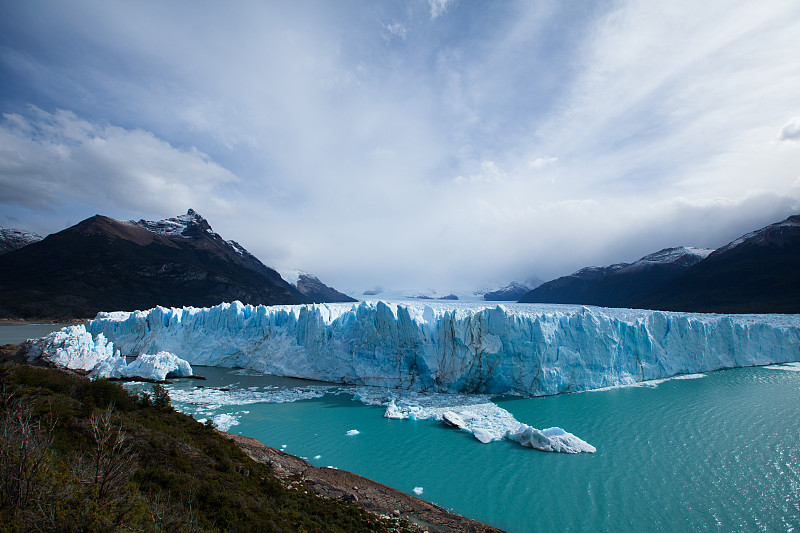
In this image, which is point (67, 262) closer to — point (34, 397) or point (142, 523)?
point (34, 397)

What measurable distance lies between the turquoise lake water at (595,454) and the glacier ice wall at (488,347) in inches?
67.6

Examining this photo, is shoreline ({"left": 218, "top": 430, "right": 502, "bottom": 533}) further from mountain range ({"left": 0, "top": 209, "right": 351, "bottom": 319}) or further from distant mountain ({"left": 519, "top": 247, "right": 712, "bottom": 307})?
distant mountain ({"left": 519, "top": 247, "right": 712, "bottom": 307})

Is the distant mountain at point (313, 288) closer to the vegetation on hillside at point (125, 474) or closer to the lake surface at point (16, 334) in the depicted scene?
the lake surface at point (16, 334)

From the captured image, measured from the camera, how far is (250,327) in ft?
89.1

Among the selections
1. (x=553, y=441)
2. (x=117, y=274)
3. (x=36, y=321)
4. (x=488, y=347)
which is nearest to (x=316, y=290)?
(x=117, y=274)

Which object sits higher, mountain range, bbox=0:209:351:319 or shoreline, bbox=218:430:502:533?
mountain range, bbox=0:209:351:319

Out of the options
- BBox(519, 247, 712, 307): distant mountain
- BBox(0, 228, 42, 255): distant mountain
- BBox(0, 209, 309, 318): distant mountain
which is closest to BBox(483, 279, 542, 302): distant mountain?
BBox(519, 247, 712, 307): distant mountain

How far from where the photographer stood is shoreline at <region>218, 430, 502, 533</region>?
807 centimetres

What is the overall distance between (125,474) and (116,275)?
7502cm

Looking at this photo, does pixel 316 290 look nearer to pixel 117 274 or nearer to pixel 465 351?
pixel 117 274

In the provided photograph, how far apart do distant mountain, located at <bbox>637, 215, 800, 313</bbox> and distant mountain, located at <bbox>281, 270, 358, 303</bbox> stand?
83.5 m

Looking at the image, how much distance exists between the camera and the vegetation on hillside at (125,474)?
355cm

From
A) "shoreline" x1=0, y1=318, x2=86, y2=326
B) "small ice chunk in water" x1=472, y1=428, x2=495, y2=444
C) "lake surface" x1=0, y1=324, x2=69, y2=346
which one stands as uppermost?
"shoreline" x1=0, y1=318, x2=86, y2=326

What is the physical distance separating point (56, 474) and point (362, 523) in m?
5.70
